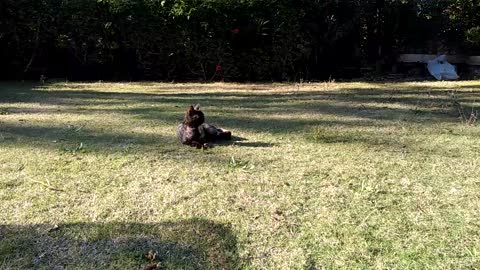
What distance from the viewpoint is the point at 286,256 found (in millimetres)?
2256

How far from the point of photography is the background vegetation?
8.98m

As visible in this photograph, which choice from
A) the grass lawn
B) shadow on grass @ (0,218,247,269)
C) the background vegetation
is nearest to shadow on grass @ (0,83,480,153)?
the grass lawn

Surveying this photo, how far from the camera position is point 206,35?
909 centimetres

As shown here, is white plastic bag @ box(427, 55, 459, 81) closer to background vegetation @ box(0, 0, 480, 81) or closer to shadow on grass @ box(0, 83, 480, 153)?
background vegetation @ box(0, 0, 480, 81)

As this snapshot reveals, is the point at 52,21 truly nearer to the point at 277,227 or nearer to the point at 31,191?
the point at 31,191

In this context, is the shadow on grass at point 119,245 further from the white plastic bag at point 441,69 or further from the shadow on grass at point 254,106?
the white plastic bag at point 441,69

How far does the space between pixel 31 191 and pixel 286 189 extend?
1.52m

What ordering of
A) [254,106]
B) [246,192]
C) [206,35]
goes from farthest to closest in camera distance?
1. [206,35]
2. [254,106]
3. [246,192]

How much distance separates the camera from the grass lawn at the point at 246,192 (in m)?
2.28

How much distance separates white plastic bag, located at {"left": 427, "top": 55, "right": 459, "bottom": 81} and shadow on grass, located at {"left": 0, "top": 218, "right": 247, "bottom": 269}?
790 centimetres

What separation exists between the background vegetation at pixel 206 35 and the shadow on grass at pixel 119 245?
22.5ft

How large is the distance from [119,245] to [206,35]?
23.5ft

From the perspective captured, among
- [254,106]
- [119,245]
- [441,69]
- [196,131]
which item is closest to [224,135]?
[196,131]

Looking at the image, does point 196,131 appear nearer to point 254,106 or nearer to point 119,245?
point 119,245
